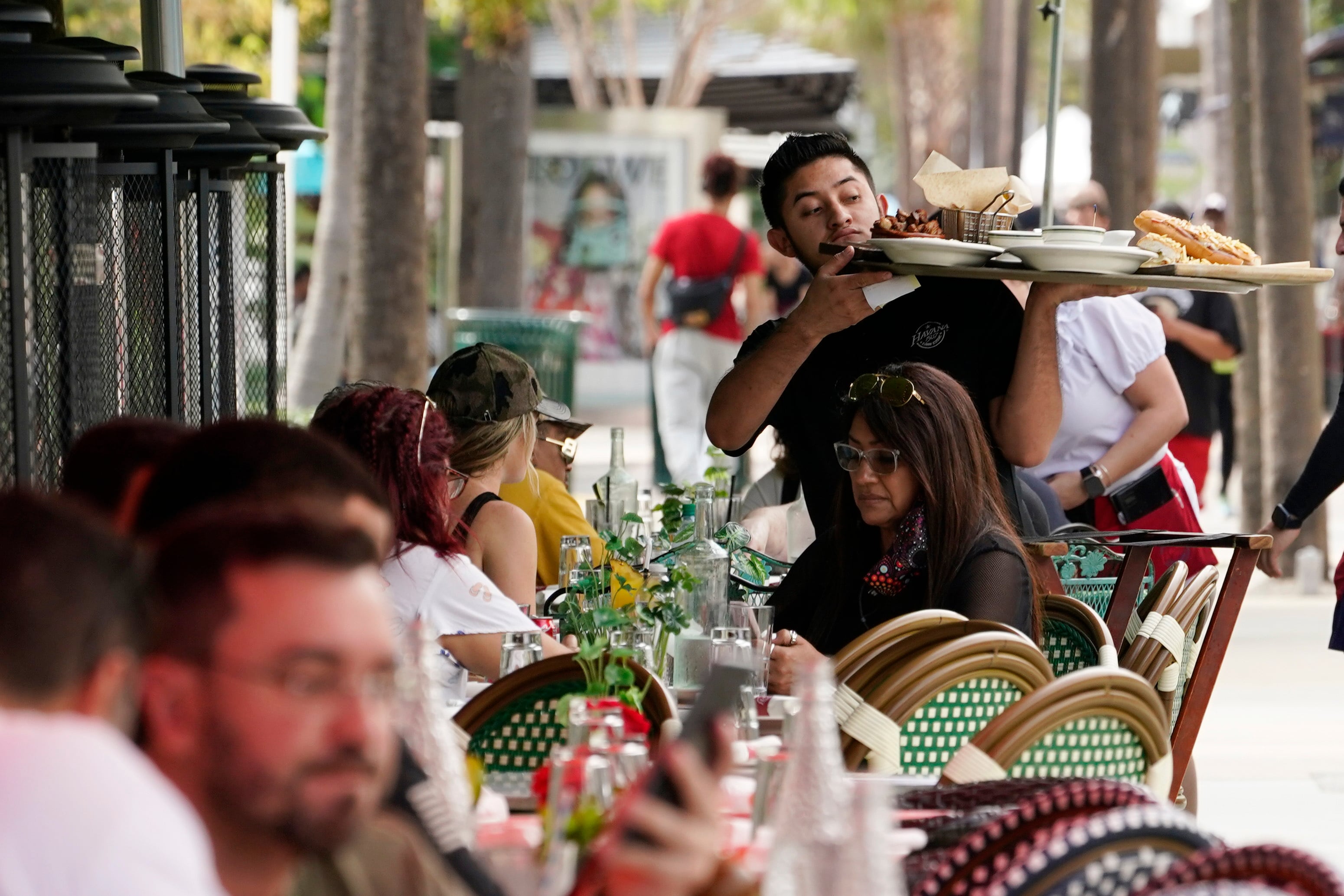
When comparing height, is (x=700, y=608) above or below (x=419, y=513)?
below

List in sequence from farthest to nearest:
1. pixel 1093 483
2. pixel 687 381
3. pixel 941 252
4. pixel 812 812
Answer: pixel 687 381, pixel 1093 483, pixel 941 252, pixel 812 812

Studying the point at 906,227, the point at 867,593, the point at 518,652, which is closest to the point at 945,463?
the point at 867,593

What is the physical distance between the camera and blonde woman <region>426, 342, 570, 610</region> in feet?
13.7

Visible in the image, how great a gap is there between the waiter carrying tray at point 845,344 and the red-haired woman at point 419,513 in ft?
3.69

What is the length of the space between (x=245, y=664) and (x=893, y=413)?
2.48m

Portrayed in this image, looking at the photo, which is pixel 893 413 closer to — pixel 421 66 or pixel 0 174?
pixel 0 174

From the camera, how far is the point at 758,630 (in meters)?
3.71

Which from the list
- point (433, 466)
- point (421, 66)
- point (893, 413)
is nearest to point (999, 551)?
point (893, 413)

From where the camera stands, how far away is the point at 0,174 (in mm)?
3398

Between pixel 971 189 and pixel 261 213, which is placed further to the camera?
pixel 261 213

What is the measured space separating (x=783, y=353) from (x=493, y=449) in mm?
752

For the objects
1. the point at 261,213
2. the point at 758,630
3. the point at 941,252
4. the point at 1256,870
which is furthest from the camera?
the point at 261,213

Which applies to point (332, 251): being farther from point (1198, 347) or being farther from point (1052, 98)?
point (1052, 98)

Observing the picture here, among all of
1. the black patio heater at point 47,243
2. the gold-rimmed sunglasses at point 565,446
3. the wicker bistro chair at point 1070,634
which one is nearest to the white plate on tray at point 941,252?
the wicker bistro chair at point 1070,634
